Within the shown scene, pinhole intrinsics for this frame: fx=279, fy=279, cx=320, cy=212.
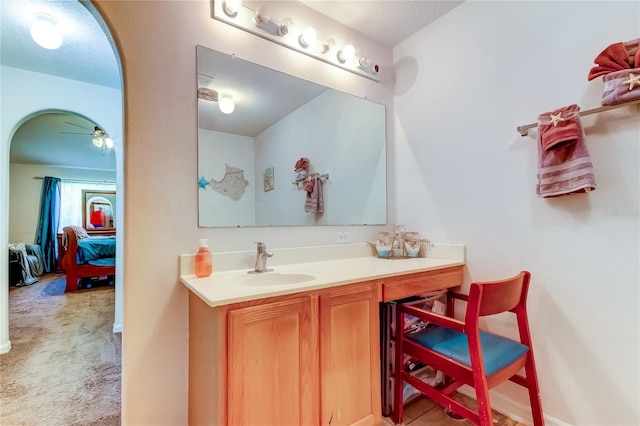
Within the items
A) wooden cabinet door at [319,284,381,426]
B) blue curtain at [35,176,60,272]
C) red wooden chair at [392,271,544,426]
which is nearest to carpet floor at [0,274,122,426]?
wooden cabinet door at [319,284,381,426]

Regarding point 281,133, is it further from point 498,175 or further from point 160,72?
point 498,175

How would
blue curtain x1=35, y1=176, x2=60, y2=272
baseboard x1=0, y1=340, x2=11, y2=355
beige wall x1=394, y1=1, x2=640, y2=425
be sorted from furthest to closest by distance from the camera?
blue curtain x1=35, y1=176, x2=60, y2=272 < baseboard x1=0, y1=340, x2=11, y2=355 < beige wall x1=394, y1=1, x2=640, y2=425

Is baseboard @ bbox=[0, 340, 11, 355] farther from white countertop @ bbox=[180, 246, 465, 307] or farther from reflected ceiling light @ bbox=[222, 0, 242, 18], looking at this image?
reflected ceiling light @ bbox=[222, 0, 242, 18]

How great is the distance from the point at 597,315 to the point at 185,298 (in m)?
1.96

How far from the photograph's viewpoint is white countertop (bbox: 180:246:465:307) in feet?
3.47

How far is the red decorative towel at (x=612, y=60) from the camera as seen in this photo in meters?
1.18

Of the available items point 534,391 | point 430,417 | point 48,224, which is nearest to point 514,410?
point 534,391

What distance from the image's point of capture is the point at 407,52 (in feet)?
7.07

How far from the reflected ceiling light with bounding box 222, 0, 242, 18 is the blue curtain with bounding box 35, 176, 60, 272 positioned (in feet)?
24.0

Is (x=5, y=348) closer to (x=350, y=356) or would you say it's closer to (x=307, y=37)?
(x=350, y=356)

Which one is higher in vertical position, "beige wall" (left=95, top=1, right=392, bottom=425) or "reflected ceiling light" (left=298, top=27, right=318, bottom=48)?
"reflected ceiling light" (left=298, top=27, right=318, bottom=48)

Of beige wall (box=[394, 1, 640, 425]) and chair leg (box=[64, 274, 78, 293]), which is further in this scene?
chair leg (box=[64, 274, 78, 293])

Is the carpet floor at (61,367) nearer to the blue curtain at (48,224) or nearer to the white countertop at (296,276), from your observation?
the white countertop at (296,276)

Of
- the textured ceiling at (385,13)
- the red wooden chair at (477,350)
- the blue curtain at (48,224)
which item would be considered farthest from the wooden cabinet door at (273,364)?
the blue curtain at (48,224)
